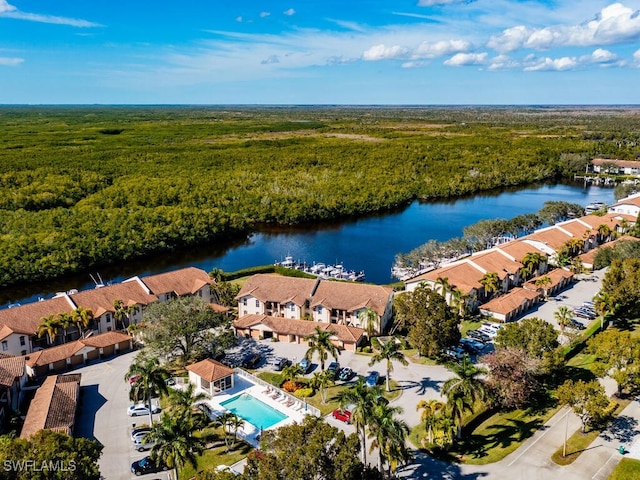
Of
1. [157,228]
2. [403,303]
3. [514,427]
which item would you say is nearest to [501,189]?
[157,228]

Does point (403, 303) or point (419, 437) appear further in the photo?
point (403, 303)

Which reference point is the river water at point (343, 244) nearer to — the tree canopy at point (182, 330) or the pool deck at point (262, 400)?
the tree canopy at point (182, 330)

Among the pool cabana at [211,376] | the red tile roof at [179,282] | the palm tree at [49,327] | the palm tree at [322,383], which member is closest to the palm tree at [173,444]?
the pool cabana at [211,376]

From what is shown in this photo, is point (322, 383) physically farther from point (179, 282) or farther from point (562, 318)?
point (179, 282)

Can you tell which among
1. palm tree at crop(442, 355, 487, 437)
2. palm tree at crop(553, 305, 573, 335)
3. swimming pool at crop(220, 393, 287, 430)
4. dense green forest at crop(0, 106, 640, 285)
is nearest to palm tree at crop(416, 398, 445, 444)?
palm tree at crop(442, 355, 487, 437)

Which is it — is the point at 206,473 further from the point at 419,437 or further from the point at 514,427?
the point at 514,427
